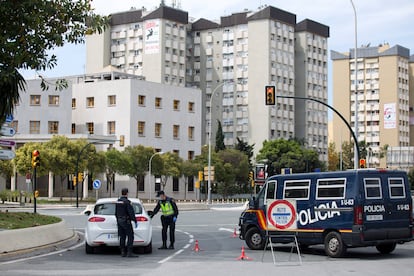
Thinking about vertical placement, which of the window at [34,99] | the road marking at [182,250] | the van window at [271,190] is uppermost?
the window at [34,99]

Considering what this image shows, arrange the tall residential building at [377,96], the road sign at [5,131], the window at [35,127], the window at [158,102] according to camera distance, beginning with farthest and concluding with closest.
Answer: the tall residential building at [377,96]
the window at [158,102]
the window at [35,127]
the road sign at [5,131]

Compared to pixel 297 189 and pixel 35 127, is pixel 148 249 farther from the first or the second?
pixel 35 127

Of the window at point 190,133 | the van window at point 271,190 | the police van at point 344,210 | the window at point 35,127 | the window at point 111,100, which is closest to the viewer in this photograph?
the police van at point 344,210

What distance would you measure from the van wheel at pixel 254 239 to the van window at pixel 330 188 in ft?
9.10

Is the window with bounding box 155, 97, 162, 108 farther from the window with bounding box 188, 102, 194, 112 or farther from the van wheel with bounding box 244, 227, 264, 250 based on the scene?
the van wheel with bounding box 244, 227, 264, 250

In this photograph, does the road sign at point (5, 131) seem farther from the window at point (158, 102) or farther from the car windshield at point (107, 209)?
the window at point (158, 102)

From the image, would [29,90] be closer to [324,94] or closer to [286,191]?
[324,94]

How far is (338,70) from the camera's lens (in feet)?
512

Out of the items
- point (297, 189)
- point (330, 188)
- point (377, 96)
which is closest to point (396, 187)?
point (330, 188)

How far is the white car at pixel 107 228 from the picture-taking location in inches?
750

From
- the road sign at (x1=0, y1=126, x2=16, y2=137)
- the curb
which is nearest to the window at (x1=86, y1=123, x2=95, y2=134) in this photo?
the road sign at (x1=0, y1=126, x2=16, y2=137)

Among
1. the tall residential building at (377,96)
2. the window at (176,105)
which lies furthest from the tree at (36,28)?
the tall residential building at (377,96)

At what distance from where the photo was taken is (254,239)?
836 inches

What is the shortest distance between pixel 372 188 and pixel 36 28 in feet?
31.1
